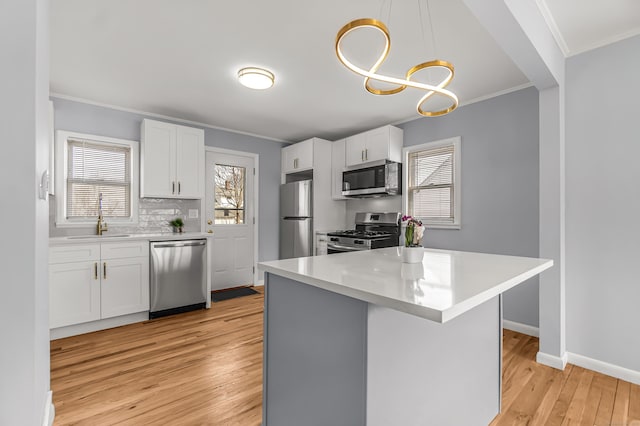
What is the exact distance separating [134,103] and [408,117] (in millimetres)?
3462

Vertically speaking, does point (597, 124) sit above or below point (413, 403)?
above

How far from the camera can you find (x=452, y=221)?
145 inches

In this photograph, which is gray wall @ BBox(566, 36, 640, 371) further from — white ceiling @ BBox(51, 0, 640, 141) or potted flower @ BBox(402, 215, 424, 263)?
potted flower @ BBox(402, 215, 424, 263)

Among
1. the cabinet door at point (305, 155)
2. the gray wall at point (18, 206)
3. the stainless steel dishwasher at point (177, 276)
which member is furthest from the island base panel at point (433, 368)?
the cabinet door at point (305, 155)

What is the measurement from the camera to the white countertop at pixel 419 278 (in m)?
0.90

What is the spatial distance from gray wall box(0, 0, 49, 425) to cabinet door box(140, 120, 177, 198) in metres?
2.93

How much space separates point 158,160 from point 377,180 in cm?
283

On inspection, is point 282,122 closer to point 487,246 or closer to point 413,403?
point 487,246

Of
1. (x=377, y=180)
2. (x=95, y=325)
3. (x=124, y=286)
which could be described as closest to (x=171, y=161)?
(x=124, y=286)

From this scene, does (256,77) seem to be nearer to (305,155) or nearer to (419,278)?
(305,155)

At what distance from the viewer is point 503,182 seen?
3201 millimetres

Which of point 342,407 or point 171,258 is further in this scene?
point 171,258

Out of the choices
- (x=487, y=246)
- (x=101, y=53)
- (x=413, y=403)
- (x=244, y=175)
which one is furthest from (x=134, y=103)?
(x=487, y=246)

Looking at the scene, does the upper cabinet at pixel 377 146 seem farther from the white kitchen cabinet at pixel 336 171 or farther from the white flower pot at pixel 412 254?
the white flower pot at pixel 412 254
